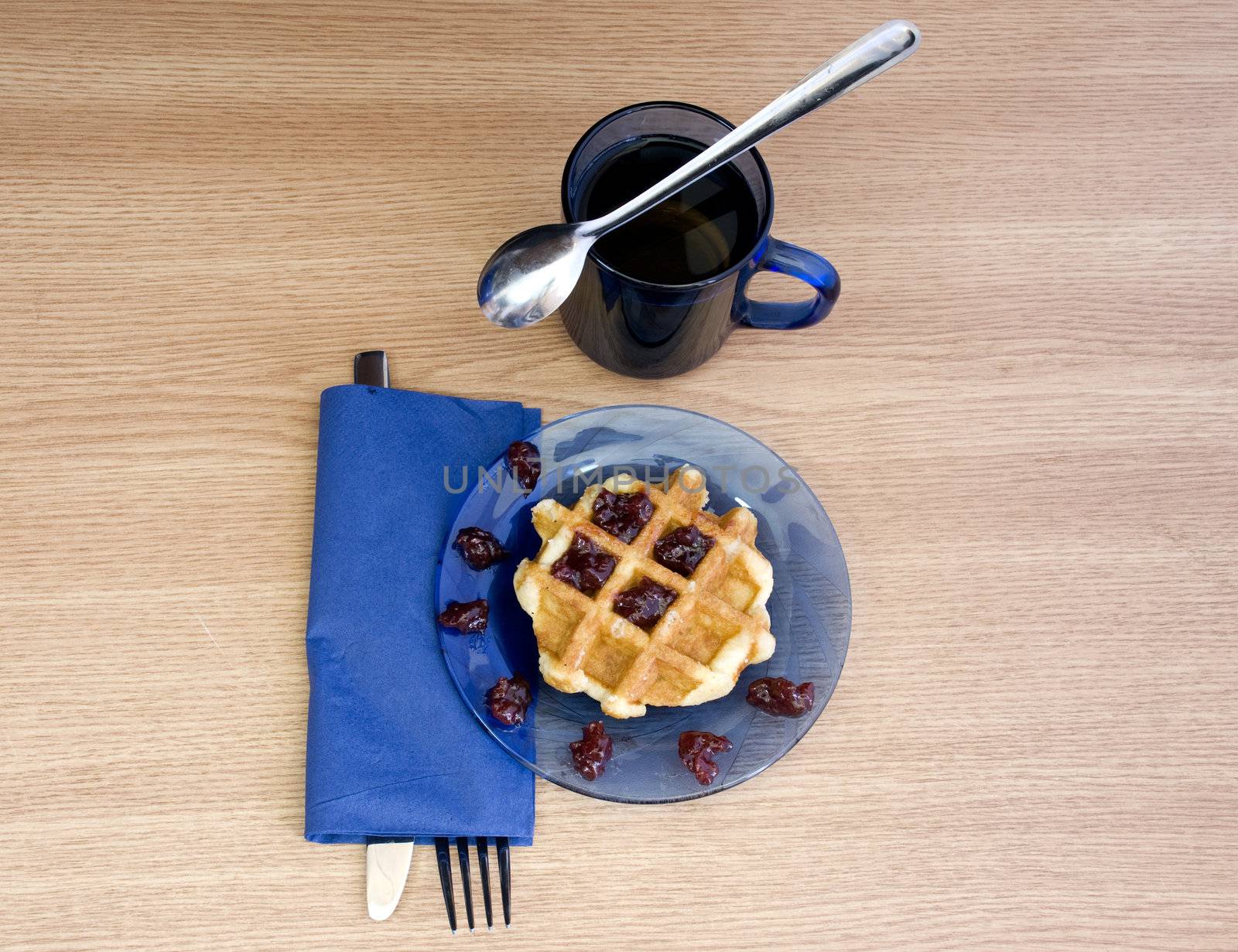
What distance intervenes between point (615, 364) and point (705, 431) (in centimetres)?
11

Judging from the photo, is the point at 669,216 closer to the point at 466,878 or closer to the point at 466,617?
the point at 466,617

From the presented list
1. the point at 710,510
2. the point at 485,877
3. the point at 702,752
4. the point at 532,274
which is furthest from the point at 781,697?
the point at 532,274

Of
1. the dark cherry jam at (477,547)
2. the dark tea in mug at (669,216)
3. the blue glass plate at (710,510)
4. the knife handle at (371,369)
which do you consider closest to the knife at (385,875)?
the blue glass plate at (710,510)

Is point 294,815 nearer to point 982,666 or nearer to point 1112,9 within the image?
point 982,666

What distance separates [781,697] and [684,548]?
0.16m

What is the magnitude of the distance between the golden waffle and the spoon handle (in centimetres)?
28

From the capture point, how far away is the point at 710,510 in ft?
3.10

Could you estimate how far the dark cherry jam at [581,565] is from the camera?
88 centimetres

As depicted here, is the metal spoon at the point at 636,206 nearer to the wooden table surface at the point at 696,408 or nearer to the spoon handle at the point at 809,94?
the spoon handle at the point at 809,94

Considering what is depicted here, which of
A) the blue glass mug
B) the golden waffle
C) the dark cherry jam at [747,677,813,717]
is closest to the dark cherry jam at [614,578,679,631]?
the golden waffle

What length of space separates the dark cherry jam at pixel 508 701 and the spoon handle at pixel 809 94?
1.38 ft

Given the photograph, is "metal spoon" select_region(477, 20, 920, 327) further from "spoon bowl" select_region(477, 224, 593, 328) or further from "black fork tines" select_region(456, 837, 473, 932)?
"black fork tines" select_region(456, 837, 473, 932)

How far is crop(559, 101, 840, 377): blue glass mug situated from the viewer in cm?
80

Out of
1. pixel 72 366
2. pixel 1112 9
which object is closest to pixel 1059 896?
pixel 1112 9
